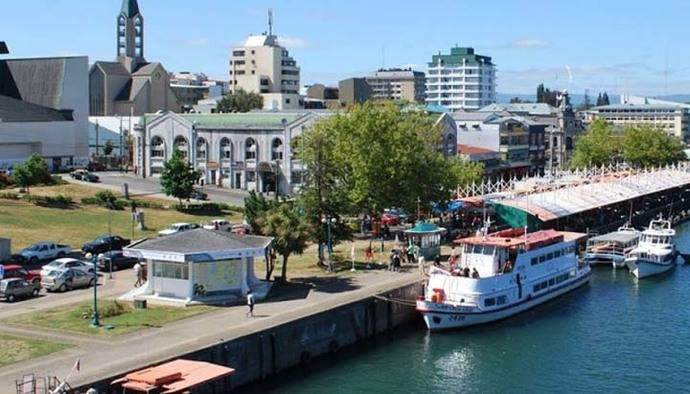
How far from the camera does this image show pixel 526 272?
6259 cm

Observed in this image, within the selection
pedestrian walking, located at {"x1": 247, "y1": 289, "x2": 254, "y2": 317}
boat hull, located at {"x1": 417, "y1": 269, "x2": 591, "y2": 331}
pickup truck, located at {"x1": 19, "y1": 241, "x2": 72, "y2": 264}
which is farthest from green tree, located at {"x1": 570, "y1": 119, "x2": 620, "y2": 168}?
pedestrian walking, located at {"x1": 247, "y1": 289, "x2": 254, "y2": 317}

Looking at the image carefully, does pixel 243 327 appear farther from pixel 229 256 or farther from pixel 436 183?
pixel 436 183

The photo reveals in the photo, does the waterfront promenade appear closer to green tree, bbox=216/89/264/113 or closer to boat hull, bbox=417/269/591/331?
boat hull, bbox=417/269/591/331

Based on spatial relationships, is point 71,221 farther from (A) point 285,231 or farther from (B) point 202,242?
(B) point 202,242

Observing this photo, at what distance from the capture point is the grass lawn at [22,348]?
39.7 metres

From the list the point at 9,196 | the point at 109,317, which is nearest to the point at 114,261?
the point at 109,317

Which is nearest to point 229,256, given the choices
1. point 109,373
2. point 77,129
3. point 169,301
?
point 169,301

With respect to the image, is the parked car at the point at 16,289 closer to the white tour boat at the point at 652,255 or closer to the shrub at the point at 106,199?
the shrub at the point at 106,199

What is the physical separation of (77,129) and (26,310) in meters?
89.8

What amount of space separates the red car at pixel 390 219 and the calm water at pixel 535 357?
24295 millimetres

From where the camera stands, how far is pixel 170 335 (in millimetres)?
44156

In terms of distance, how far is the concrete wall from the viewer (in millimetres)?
42219

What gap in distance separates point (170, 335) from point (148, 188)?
6530 centimetres

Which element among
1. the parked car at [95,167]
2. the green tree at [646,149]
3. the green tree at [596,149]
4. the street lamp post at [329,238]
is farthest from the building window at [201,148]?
the green tree at [646,149]
